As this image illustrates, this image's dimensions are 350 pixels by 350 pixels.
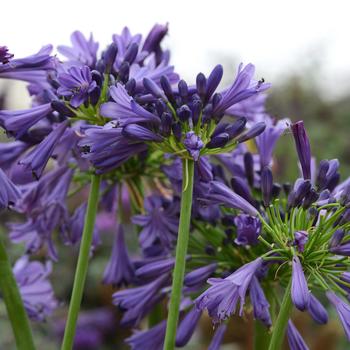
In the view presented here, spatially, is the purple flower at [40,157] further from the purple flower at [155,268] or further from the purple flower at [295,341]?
the purple flower at [295,341]

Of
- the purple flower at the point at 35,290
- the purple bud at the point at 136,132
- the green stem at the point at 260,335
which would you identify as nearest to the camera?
the purple bud at the point at 136,132

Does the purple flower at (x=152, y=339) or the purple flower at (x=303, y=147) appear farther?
the purple flower at (x=152, y=339)

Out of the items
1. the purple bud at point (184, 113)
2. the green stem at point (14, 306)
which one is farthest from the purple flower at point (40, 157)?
the purple bud at point (184, 113)

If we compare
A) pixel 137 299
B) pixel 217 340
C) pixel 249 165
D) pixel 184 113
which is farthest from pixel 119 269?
pixel 184 113

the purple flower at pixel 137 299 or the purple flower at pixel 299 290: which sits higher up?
the purple flower at pixel 299 290

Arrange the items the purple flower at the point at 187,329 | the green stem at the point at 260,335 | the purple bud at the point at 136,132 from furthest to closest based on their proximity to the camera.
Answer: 1. the purple flower at the point at 187,329
2. the green stem at the point at 260,335
3. the purple bud at the point at 136,132

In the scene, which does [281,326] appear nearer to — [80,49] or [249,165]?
[249,165]

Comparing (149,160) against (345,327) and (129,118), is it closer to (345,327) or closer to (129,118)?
(129,118)
